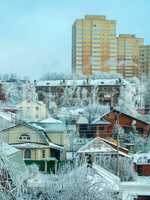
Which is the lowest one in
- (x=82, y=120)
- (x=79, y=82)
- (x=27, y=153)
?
(x=27, y=153)

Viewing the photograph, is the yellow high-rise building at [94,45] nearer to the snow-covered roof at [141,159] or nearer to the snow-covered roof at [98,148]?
the snow-covered roof at [98,148]

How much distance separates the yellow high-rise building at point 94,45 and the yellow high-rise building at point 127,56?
50cm

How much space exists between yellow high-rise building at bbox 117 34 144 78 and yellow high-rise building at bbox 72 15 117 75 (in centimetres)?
50

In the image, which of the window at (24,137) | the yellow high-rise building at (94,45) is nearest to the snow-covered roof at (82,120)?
the window at (24,137)

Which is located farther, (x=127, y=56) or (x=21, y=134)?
(x=127, y=56)

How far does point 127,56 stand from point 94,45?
267 centimetres

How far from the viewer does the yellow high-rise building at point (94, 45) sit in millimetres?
35375

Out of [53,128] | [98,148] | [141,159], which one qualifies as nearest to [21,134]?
[53,128]

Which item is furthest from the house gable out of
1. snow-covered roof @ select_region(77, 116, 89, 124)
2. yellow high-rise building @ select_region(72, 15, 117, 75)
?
yellow high-rise building @ select_region(72, 15, 117, 75)

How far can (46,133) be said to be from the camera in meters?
12.8

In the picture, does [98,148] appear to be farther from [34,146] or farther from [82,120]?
[82,120]

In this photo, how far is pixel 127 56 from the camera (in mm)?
37000

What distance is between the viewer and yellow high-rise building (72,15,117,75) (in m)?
35.4

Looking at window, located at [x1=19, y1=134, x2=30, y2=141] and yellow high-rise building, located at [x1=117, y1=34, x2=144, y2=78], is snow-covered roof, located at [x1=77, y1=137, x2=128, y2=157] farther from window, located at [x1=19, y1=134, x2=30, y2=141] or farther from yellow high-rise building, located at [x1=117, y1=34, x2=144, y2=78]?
yellow high-rise building, located at [x1=117, y1=34, x2=144, y2=78]
